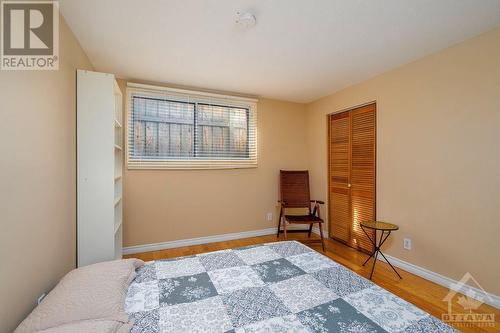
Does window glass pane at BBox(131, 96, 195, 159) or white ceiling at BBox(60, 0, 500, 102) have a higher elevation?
white ceiling at BBox(60, 0, 500, 102)

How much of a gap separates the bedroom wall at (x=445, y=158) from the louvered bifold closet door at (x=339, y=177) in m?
0.51

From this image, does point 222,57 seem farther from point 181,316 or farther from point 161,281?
point 181,316

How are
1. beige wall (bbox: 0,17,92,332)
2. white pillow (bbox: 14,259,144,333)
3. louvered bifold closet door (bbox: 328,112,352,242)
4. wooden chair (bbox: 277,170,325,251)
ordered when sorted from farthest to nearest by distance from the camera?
wooden chair (bbox: 277,170,325,251) < louvered bifold closet door (bbox: 328,112,352,242) < beige wall (bbox: 0,17,92,332) < white pillow (bbox: 14,259,144,333)

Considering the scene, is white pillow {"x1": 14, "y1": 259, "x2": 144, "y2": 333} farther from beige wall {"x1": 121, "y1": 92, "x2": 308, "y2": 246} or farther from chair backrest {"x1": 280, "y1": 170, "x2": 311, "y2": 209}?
chair backrest {"x1": 280, "y1": 170, "x2": 311, "y2": 209}

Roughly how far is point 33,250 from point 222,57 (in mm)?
2208

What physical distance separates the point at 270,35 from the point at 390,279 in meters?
2.72

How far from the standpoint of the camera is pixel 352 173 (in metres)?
3.19

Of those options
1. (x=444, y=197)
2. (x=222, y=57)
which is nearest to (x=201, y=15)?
(x=222, y=57)

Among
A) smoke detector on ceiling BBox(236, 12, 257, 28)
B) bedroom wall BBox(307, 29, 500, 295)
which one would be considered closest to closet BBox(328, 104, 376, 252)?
bedroom wall BBox(307, 29, 500, 295)

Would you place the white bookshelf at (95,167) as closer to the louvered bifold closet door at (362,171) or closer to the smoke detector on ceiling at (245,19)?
the smoke detector on ceiling at (245,19)

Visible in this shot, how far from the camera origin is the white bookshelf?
1.95 m

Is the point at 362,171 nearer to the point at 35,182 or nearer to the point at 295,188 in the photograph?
the point at 295,188

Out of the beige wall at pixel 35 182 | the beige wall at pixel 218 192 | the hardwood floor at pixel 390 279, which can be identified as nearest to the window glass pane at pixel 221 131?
the beige wall at pixel 218 192

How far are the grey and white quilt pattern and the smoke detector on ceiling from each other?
1.86 metres
